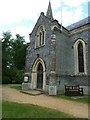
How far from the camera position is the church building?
56.7 feet

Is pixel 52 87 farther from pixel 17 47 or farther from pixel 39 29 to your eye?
pixel 17 47

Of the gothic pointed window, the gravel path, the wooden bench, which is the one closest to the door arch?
the wooden bench

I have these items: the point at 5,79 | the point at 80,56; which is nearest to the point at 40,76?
the point at 80,56

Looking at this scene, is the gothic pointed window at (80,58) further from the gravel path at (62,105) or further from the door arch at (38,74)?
the gravel path at (62,105)

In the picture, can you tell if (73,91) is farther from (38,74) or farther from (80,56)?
(38,74)

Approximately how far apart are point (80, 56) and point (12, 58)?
2611 centimetres

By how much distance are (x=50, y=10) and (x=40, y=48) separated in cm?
1626

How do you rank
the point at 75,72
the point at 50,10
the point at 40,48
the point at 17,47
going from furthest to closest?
the point at 17,47, the point at 50,10, the point at 40,48, the point at 75,72

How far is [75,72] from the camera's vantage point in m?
18.6

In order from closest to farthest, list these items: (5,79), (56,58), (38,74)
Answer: (56,58) → (38,74) → (5,79)

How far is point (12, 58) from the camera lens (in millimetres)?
41438

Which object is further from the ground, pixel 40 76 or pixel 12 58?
pixel 12 58

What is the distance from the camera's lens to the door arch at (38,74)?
19492mm

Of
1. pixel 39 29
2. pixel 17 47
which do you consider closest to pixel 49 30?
pixel 39 29
